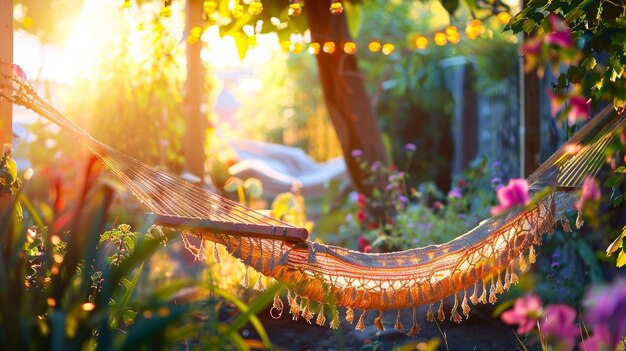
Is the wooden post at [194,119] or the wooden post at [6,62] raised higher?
the wooden post at [6,62]

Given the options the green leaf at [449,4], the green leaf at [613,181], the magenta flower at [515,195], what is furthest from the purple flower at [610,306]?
the green leaf at [449,4]

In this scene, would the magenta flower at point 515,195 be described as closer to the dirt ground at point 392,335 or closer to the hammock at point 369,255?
the hammock at point 369,255

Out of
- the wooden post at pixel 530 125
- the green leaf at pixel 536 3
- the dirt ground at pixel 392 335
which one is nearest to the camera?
the green leaf at pixel 536 3

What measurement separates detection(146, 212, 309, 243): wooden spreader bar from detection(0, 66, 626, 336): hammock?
0.03 m

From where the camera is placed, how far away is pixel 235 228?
2.03 metres

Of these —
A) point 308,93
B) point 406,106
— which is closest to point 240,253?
point 406,106

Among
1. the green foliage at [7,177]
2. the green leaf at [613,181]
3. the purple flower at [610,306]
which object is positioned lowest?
the green leaf at [613,181]

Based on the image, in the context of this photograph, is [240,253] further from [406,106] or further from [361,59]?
[361,59]

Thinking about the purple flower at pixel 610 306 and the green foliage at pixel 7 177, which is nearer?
the purple flower at pixel 610 306

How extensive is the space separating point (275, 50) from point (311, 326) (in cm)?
628

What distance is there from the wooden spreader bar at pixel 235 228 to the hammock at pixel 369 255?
0.03 meters

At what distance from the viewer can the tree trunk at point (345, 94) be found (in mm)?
4355

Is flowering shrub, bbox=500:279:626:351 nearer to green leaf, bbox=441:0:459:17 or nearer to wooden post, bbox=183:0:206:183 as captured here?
green leaf, bbox=441:0:459:17

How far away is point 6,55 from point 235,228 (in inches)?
33.6
